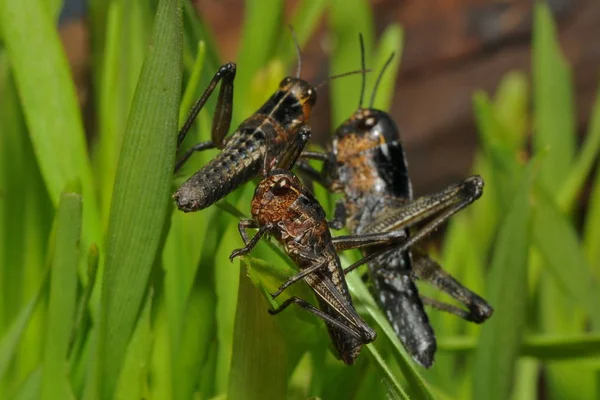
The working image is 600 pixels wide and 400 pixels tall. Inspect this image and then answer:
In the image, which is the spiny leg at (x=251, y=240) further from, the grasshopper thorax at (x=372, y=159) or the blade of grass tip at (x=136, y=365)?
the grasshopper thorax at (x=372, y=159)

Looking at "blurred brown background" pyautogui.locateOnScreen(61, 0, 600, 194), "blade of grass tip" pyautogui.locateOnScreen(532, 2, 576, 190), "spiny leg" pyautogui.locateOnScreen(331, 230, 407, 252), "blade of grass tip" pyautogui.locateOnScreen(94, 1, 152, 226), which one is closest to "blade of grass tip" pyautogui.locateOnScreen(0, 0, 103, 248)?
"blade of grass tip" pyautogui.locateOnScreen(94, 1, 152, 226)

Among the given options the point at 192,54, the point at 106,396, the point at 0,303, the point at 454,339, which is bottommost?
the point at 454,339

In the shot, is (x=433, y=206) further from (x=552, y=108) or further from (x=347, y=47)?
(x=552, y=108)

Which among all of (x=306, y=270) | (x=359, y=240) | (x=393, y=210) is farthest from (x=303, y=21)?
(x=306, y=270)

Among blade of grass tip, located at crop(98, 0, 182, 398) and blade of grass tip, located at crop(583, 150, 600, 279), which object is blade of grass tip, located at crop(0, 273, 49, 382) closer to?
blade of grass tip, located at crop(98, 0, 182, 398)

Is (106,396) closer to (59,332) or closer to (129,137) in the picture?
(59,332)

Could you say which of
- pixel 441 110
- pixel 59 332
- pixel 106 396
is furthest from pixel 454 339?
pixel 441 110
